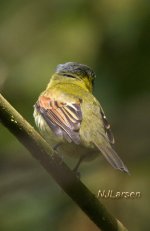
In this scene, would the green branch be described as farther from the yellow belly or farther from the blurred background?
the blurred background

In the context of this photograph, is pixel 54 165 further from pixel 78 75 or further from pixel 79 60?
pixel 79 60

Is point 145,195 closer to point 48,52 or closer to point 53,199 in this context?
point 53,199

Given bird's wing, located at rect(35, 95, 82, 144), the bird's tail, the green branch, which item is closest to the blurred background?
the bird's tail

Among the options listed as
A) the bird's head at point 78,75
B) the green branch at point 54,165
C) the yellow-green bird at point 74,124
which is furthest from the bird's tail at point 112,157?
the bird's head at point 78,75

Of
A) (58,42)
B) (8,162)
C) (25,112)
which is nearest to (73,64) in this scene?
(25,112)

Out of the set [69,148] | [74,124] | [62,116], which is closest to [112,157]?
[69,148]
